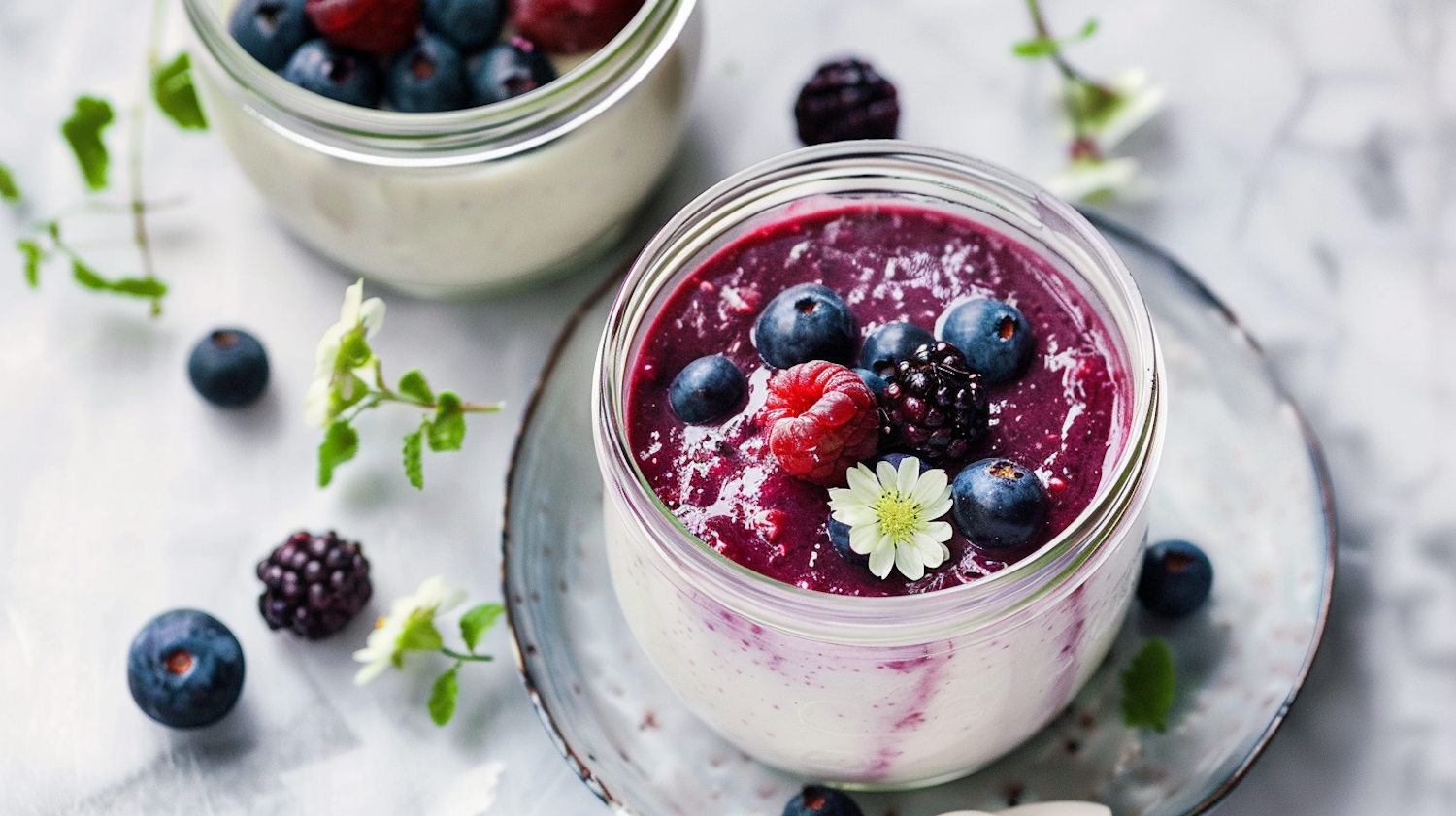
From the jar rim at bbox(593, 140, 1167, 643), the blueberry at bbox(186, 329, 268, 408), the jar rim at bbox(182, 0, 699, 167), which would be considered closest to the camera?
the jar rim at bbox(593, 140, 1167, 643)

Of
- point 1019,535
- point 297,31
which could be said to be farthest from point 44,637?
Answer: point 1019,535

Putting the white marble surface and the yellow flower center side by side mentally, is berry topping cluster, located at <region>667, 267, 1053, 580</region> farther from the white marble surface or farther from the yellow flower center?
the white marble surface

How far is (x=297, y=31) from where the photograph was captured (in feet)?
5.76

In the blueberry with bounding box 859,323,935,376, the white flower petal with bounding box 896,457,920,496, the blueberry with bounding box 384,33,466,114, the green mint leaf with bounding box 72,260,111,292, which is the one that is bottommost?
the green mint leaf with bounding box 72,260,111,292

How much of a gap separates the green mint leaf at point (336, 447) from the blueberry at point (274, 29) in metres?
0.45

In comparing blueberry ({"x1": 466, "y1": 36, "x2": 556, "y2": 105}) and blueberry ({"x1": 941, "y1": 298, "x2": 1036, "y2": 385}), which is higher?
blueberry ({"x1": 941, "y1": 298, "x2": 1036, "y2": 385})

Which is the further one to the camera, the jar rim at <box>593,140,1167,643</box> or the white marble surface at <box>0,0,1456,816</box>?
the white marble surface at <box>0,0,1456,816</box>

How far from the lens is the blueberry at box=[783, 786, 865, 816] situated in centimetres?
150

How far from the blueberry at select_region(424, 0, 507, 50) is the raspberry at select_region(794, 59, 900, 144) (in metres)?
0.42

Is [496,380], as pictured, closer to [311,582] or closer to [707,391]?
[311,582]

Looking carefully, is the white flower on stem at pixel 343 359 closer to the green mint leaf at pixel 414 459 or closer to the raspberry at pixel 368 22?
the green mint leaf at pixel 414 459

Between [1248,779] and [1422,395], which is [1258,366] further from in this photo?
[1248,779]

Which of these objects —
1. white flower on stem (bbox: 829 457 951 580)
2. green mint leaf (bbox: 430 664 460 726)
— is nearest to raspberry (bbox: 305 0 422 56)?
green mint leaf (bbox: 430 664 460 726)

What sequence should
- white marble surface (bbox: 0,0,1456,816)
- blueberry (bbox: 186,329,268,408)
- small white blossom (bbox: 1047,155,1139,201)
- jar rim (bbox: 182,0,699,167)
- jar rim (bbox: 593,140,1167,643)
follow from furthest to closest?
small white blossom (bbox: 1047,155,1139,201), blueberry (bbox: 186,329,268,408), white marble surface (bbox: 0,0,1456,816), jar rim (bbox: 182,0,699,167), jar rim (bbox: 593,140,1167,643)
